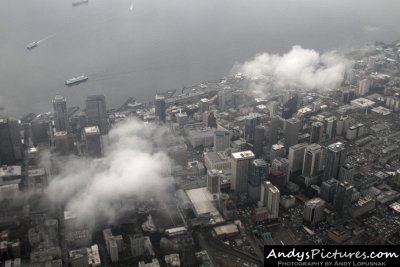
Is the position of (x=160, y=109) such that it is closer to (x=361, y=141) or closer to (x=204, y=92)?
(x=204, y=92)

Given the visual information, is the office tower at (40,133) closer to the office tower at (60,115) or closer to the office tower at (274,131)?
the office tower at (60,115)

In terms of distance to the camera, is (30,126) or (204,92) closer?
(30,126)

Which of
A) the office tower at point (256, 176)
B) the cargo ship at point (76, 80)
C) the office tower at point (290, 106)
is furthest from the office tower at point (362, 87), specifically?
the cargo ship at point (76, 80)

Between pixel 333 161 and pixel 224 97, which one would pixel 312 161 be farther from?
pixel 224 97

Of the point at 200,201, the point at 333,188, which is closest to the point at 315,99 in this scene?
the point at 333,188

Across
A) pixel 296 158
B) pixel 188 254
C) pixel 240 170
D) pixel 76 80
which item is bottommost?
pixel 188 254

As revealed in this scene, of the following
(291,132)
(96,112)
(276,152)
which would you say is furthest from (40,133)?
(291,132)

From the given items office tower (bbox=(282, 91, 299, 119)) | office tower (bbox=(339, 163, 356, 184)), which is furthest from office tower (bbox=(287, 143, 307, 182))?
office tower (bbox=(282, 91, 299, 119))
